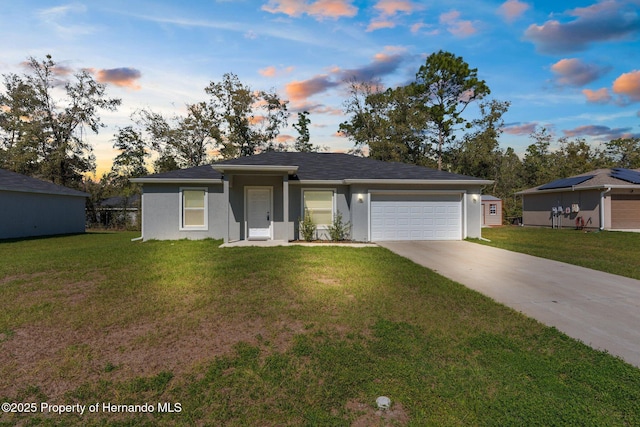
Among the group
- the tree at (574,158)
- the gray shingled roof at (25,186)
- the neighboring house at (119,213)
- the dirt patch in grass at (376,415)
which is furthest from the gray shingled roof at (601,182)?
the gray shingled roof at (25,186)

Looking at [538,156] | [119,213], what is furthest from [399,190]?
[538,156]

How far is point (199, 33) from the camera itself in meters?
10.0

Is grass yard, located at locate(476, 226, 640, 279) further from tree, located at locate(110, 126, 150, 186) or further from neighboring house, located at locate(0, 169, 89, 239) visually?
tree, located at locate(110, 126, 150, 186)

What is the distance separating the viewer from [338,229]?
12.2m

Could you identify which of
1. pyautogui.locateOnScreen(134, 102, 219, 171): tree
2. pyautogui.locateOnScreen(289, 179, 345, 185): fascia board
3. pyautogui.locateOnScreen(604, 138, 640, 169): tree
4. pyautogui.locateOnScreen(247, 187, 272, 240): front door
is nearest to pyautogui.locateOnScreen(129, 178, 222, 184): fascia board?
pyautogui.locateOnScreen(247, 187, 272, 240): front door

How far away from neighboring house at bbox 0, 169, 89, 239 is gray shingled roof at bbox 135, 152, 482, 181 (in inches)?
324

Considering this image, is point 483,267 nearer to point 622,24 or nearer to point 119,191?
point 622,24

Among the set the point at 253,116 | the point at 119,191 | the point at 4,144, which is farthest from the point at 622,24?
the point at 4,144

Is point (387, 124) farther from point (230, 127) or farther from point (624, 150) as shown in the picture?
point (624, 150)

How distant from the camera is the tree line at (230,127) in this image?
24.8m

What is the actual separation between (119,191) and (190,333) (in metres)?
28.0

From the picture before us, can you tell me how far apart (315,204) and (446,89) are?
83.4ft

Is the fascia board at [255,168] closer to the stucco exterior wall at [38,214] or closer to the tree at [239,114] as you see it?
the stucco exterior wall at [38,214]

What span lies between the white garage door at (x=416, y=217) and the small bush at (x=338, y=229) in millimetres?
1120
